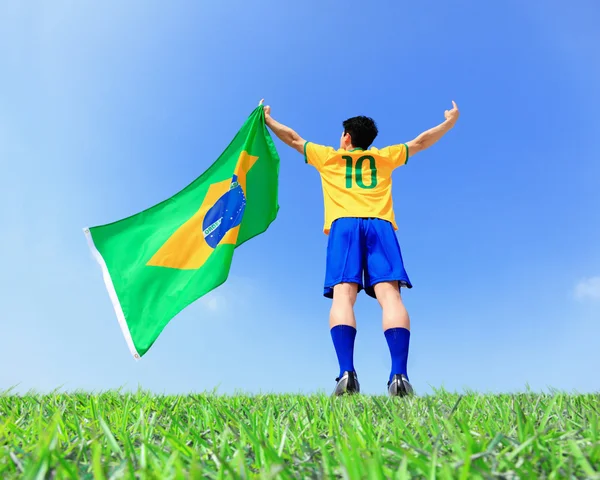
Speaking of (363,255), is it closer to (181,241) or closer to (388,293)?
(388,293)

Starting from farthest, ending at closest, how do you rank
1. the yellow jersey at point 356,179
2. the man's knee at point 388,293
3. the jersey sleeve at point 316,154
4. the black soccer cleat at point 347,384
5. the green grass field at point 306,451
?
the jersey sleeve at point 316,154, the yellow jersey at point 356,179, the man's knee at point 388,293, the black soccer cleat at point 347,384, the green grass field at point 306,451

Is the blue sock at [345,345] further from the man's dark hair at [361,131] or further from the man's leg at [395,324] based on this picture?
the man's dark hair at [361,131]

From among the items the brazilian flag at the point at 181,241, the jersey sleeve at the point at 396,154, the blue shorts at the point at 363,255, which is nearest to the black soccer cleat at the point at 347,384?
the blue shorts at the point at 363,255

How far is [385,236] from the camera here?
424 centimetres

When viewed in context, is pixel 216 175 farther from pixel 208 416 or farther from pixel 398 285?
pixel 208 416

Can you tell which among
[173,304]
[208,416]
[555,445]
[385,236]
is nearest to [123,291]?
[173,304]

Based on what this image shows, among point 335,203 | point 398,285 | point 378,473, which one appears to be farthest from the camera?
point 335,203

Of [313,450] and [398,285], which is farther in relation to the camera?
[398,285]

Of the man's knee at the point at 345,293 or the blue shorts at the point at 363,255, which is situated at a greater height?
the blue shorts at the point at 363,255

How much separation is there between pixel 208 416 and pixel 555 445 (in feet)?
3.54

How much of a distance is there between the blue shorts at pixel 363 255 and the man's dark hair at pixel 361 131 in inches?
36.4

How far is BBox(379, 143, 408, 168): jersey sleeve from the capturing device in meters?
4.68

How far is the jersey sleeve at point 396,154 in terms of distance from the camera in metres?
4.68

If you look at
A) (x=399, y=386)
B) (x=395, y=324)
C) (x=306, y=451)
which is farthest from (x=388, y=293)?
(x=306, y=451)
